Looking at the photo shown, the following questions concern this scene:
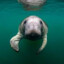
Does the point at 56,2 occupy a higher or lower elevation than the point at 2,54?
higher

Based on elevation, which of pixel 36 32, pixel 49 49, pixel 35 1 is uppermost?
pixel 35 1

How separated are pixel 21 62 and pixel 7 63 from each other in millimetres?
986

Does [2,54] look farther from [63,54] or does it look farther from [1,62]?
[63,54]

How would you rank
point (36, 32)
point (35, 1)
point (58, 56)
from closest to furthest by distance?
point (36, 32) → point (35, 1) → point (58, 56)

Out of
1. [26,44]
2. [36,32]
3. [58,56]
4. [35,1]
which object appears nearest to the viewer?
[36,32]

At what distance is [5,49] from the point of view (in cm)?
1228

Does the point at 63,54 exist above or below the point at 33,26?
below

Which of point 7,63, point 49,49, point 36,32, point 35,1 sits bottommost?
point 7,63

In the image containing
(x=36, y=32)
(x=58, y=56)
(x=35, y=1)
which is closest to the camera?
(x=36, y=32)

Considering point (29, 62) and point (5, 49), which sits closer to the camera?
point (29, 62)

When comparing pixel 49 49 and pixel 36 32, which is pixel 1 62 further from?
pixel 36 32

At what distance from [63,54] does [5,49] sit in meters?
4.29

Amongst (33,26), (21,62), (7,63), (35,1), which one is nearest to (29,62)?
(21,62)

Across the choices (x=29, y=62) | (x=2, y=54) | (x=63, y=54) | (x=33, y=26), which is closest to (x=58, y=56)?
(x=63, y=54)
